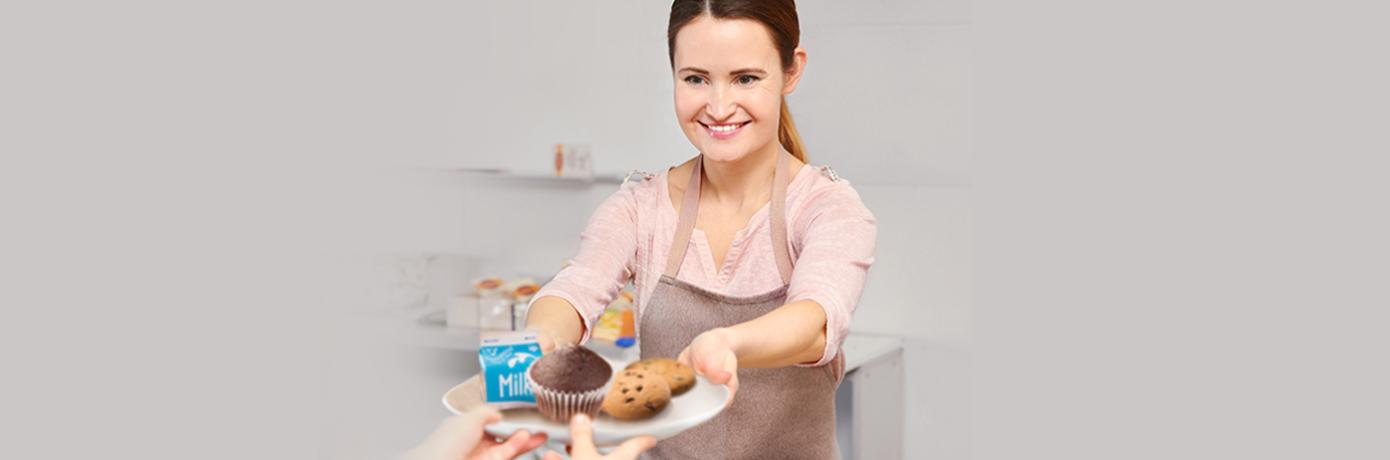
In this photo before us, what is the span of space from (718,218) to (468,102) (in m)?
2.55

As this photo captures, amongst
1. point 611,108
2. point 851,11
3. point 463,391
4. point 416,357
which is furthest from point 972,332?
point 463,391

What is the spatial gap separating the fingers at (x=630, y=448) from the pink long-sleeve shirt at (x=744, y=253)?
0.24m

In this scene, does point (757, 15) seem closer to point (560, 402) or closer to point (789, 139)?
point (789, 139)

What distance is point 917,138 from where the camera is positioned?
10.8ft

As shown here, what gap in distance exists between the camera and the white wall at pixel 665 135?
3.27 meters

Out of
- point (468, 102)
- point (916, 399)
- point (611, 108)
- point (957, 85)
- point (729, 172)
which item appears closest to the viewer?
point (729, 172)

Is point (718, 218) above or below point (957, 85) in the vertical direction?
below

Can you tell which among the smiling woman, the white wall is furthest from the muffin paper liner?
the white wall

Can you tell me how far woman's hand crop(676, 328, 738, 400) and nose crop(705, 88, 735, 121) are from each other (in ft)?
0.85

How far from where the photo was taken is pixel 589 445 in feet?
4.29

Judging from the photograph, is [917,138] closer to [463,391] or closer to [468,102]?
[468,102]

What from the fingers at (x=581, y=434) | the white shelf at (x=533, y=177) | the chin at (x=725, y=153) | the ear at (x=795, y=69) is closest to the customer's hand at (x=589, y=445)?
the fingers at (x=581, y=434)

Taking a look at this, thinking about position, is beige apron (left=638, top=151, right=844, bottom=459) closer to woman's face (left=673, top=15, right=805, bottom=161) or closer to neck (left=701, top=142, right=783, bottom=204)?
neck (left=701, top=142, right=783, bottom=204)

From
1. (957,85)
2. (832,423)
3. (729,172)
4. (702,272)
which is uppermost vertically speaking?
(957,85)
